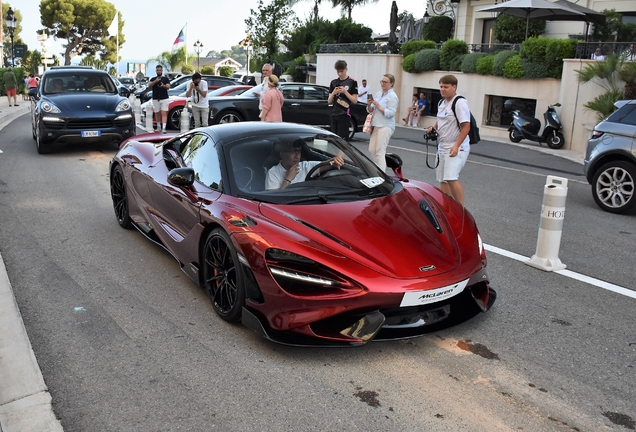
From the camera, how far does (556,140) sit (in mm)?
19312

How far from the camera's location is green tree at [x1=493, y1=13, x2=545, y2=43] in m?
25.6

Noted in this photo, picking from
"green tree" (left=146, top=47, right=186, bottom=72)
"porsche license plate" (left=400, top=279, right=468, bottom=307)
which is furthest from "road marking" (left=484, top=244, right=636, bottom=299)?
"green tree" (left=146, top=47, right=186, bottom=72)

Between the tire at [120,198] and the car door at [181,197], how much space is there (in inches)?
38.5

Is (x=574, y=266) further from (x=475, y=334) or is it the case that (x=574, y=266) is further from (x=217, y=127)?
(x=217, y=127)

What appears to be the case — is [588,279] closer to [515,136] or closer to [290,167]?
A: [290,167]

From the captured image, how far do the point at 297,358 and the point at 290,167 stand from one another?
5.51 feet

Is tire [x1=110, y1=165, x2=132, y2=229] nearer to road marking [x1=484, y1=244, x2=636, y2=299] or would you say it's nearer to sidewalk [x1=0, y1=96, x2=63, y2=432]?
sidewalk [x1=0, y1=96, x2=63, y2=432]

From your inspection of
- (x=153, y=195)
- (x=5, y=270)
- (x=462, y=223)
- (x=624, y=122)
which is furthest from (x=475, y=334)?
(x=624, y=122)

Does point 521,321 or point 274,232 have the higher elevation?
point 274,232

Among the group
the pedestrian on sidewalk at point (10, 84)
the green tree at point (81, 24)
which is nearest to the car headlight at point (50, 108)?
the pedestrian on sidewalk at point (10, 84)

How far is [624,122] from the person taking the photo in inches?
376

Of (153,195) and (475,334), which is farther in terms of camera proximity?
(153,195)

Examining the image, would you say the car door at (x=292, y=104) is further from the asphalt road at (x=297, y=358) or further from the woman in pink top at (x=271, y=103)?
the asphalt road at (x=297, y=358)

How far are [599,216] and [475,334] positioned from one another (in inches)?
213
